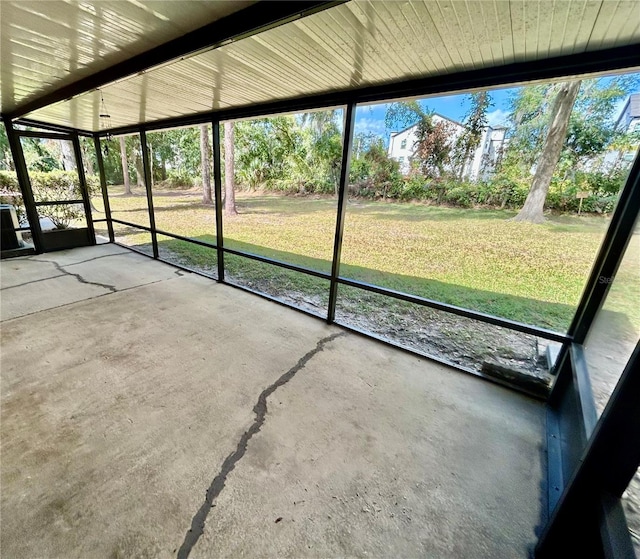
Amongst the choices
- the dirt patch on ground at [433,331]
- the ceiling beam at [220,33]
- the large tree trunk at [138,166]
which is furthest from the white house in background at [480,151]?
the large tree trunk at [138,166]

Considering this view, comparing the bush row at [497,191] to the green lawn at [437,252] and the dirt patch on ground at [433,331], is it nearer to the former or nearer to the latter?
the green lawn at [437,252]

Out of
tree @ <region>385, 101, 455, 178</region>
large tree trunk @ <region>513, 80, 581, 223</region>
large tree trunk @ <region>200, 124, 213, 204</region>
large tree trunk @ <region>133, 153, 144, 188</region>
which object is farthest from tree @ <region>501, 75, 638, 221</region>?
large tree trunk @ <region>133, 153, 144, 188</region>

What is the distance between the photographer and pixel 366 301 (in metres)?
4.38

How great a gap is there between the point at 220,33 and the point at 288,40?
0.41 meters

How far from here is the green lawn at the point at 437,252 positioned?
462 cm

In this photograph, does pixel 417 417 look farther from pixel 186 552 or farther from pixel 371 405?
pixel 186 552

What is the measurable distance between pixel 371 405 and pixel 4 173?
394 inches

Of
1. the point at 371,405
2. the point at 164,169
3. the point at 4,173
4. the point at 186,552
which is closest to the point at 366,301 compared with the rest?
the point at 371,405

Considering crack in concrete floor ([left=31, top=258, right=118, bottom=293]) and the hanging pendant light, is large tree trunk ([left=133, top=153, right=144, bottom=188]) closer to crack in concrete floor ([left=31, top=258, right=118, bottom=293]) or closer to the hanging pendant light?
the hanging pendant light

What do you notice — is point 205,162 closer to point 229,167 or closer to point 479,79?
point 229,167

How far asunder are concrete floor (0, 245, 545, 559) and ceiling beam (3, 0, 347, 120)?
2.34 meters

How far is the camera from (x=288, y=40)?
1.74 meters

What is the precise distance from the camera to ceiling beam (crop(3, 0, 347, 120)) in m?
1.36

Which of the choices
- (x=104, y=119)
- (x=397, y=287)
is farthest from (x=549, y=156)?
(x=104, y=119)
